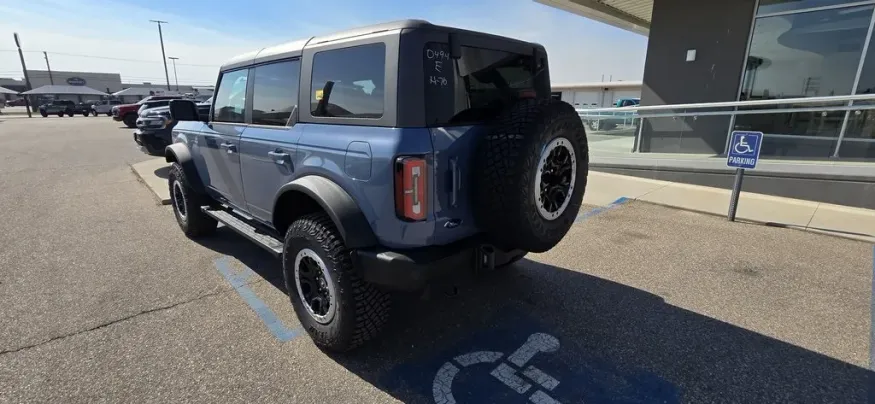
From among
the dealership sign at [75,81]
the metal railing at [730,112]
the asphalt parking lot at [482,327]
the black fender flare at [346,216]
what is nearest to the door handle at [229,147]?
the asphalt parking lot at [482,327]

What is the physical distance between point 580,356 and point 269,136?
2683 millimetres

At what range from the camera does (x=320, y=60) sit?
2.69 meters

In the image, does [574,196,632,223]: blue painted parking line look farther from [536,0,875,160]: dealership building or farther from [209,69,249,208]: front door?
[209,69,249,208]: front door

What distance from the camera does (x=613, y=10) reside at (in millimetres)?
12516

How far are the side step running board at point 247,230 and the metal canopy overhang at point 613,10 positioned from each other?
9.78 metres

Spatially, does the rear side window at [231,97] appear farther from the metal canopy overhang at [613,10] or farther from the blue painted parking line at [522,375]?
the metal canopy overhang at [613,10]

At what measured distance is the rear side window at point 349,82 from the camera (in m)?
2.33

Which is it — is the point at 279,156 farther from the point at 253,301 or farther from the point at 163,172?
the point at 163,172

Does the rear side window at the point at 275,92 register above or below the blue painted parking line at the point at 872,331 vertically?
above

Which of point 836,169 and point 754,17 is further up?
point 754,17

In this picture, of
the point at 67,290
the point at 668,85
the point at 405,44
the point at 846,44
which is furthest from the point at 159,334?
the point at 846,44

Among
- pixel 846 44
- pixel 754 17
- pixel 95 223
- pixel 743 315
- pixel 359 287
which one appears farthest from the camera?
pixel 754 17

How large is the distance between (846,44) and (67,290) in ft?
38.9

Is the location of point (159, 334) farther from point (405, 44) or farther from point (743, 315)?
point (743, 315)
